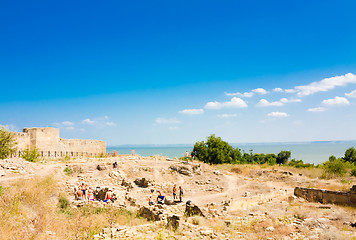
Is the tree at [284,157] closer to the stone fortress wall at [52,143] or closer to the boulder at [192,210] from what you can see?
the stone fortress wall at [52,143]

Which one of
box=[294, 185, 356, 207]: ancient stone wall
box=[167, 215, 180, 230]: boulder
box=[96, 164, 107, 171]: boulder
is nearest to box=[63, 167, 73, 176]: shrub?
box=[96, 164, 107, 171]: boulder

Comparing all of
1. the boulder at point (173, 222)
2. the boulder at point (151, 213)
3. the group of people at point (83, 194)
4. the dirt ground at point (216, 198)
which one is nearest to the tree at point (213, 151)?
the dirt ground at point (216, 198)

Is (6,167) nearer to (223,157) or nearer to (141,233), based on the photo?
(141,233)

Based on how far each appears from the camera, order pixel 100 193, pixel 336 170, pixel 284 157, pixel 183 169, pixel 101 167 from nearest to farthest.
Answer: pixel 100 193 → pixel 101 167 → pixel 336 170 → pixel 183 169 → pixel 284 157

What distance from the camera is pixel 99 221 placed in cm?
1130

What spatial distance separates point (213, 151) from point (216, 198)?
1006 inches

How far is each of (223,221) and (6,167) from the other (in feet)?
58.3

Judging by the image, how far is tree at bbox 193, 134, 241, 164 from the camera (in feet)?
151

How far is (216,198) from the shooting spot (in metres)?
21.2

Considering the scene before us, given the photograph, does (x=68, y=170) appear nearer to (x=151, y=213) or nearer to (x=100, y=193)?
(x=100, y=193)

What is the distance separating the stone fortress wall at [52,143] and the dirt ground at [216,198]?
1603cm

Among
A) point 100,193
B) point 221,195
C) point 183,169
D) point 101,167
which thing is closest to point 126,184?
point 100,193

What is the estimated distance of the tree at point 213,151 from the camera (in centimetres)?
4603

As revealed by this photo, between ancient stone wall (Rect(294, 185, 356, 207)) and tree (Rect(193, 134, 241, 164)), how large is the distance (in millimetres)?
25565
